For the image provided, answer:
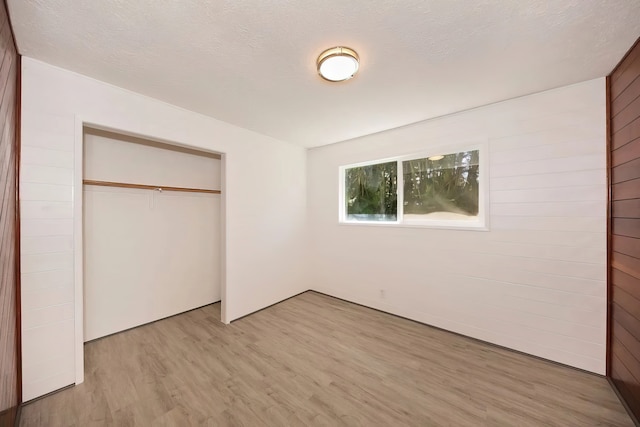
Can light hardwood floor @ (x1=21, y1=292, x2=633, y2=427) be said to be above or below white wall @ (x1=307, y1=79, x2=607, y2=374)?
below

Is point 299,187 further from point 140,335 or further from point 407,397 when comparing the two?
point 407,397

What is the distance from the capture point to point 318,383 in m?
1.87

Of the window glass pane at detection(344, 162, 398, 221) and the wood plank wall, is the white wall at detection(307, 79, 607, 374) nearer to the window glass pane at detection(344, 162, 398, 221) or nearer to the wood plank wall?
the wood plank wall

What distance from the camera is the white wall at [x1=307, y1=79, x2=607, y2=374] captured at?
1.94 meters

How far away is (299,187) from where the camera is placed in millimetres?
3977

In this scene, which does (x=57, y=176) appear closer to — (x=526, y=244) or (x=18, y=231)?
(x=18, y=231)

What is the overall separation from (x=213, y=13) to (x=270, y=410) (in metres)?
2.54

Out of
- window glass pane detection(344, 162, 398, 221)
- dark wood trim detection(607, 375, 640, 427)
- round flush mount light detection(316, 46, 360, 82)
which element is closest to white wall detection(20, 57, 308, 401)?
round flush mount light detection(316, 46, 360, 82)

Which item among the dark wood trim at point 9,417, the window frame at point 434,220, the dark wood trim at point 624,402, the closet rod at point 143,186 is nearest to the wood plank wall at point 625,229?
the dark wood trim at point 624,402

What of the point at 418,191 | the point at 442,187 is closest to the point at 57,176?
the point at 418,191

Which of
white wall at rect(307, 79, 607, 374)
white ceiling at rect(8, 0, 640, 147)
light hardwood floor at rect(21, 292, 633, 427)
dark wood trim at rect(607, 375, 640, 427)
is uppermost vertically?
white ceiling at rect(8, 0, 640, 147)

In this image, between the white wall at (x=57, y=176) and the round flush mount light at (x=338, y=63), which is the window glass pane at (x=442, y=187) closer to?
the round flush mount light at (x=338, y=63)

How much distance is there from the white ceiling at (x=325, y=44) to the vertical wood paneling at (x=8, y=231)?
21 centimetres

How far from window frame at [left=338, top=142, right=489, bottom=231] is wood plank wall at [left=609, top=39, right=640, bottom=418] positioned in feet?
2.75
